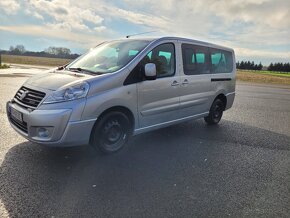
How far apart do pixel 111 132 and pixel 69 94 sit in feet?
3.23

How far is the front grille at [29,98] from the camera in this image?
4.27 meters

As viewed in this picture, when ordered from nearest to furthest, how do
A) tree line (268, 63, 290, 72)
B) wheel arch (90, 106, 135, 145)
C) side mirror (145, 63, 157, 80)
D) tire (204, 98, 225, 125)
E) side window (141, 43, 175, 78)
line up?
wheel arch (90, 106, 135, 145) < side mirror (145, 63, 157, 80) < side window (141, 43, 175, 78) < tire (204, 98, 225, 125) < tree line (268, 63, 290, 72)

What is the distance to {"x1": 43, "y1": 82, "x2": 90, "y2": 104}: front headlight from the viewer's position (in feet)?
13.6

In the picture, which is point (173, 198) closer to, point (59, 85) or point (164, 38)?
point (59, 85)

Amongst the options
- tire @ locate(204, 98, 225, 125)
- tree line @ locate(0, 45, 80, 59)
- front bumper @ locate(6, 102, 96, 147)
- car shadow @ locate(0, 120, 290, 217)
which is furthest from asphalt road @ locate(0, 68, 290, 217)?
tree line @ locate(0, 45, 80, 59)

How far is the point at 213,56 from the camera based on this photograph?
710cm

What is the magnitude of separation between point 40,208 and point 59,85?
1856mm

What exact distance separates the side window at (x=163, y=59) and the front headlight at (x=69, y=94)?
1.28 m

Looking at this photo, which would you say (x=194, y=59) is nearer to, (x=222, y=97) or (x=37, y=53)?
(x=222, y=97)

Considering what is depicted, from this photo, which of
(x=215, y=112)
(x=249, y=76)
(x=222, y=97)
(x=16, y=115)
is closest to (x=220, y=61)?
(x=222, y=97)

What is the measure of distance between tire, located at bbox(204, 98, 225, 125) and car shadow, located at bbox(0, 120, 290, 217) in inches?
59.0

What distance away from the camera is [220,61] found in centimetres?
745

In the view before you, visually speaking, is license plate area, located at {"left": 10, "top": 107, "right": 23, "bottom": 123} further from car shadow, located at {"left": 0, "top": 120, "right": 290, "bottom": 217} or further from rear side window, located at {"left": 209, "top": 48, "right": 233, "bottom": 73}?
rear side window, located at {"left": 209, "top": 48, "right": 233, "bottom": 73}

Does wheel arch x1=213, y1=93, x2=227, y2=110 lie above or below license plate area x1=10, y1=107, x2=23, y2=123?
below
